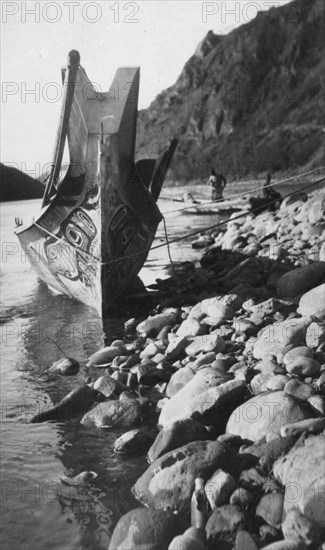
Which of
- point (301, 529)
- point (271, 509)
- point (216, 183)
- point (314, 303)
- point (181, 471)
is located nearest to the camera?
point (301, 529)

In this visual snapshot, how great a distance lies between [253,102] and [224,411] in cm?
9420

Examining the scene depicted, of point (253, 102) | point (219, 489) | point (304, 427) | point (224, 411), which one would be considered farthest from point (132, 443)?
point (253, 102)

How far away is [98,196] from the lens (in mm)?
8594

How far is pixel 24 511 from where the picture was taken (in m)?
3.84

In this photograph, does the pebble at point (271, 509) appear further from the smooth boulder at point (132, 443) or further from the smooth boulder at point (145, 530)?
the smooth boulder at point (132, 443)

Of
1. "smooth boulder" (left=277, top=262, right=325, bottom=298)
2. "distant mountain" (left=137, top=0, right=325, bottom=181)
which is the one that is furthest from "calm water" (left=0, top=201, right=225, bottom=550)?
"distant mountain" (left=137, top=0, right=325, bottom=181)

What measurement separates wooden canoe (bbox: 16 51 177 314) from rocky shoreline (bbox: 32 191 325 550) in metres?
1.44

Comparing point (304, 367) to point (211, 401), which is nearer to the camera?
point (211, 401)

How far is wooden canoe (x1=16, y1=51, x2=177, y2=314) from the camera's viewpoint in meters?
8.40

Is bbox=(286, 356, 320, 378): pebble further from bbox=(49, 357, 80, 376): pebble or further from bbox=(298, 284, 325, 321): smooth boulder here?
bbox=(49, 357, 80, 376): pebble

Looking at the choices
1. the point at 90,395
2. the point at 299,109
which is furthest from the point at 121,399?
the point at 299,109

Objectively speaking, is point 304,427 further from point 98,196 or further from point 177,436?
point 98,196

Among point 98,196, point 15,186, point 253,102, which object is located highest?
point 253,102

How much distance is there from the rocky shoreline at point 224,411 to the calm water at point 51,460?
18 centimetres
